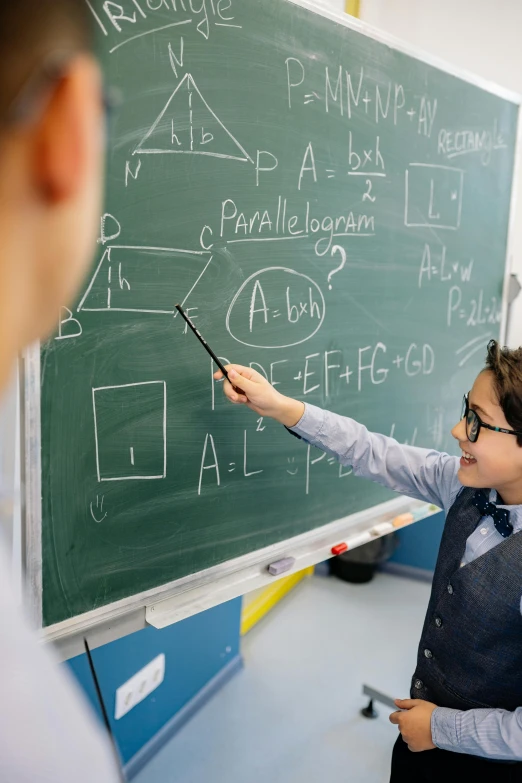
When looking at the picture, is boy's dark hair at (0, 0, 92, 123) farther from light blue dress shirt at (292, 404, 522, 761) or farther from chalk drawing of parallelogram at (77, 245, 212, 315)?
light blue dress shirt at (292, 404, 522, 761)

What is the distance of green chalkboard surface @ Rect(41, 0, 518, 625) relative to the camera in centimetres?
125

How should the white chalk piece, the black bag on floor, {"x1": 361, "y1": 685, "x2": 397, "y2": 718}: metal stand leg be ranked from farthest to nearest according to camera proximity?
the black bag on floor < {"x1": 361, "y1": 685, "x2": 397, "y2": 718}: metal stand leg < the white chalk piece

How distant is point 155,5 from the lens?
4.03ft

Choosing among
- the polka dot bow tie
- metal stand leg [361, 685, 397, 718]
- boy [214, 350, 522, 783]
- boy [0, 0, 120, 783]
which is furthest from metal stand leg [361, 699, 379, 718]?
boy [0, 0, 120, 783]

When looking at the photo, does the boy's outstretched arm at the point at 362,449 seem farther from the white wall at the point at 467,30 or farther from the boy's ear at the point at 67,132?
the white wall at the point at 467,30

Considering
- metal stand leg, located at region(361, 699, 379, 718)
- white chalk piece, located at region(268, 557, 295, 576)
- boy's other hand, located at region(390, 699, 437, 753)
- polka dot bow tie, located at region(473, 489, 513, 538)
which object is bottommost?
metal stand leg, located at region(361, 699, 379, 718)

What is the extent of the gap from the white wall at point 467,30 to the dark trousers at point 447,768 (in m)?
3.02

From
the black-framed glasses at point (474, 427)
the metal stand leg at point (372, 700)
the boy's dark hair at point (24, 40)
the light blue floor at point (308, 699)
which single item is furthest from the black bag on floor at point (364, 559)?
the boy's dark hair at point (24, 40)

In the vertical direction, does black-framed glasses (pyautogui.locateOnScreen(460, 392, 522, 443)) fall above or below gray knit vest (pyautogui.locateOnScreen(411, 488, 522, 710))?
above

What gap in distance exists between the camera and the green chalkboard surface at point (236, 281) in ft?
4.09

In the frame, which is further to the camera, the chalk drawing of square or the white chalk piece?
the white chalk piece

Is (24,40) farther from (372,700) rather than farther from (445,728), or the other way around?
(372,700)

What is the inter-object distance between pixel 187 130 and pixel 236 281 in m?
0.34

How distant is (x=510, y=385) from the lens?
4.15ft
